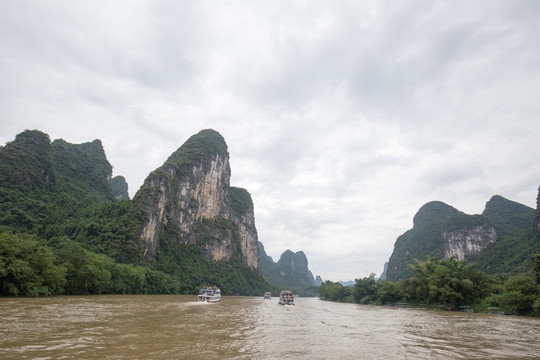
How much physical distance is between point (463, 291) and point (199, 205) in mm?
76793

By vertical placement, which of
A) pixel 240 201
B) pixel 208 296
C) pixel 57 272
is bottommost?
pixel 208 296

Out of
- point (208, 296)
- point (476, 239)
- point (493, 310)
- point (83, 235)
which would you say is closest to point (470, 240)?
point (476, 239)

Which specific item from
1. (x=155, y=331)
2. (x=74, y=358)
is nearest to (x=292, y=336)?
(x=155, y=331)

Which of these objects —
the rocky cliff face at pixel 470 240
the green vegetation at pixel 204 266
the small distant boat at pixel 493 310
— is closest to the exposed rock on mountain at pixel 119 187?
the green vegetation at pixel 204 266

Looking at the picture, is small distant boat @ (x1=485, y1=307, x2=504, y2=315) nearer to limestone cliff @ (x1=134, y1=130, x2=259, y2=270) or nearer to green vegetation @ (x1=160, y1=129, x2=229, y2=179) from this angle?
limestone cliff @ (x1=134, y1=130, x2=259, y2=270)

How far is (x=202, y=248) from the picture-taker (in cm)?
8994

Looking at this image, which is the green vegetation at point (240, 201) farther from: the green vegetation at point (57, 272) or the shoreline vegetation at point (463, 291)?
the shoreline vegetation at point (463, 291)

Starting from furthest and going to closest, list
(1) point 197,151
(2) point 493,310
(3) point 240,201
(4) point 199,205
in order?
(3) point 240,201 → (1) point 197,151 → (4) point 199,205 → (2) point 493,310

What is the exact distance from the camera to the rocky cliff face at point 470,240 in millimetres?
90312

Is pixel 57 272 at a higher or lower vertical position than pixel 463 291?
lower

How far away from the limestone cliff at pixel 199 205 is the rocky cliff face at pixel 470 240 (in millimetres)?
74957

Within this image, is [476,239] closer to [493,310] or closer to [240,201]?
[493,310]

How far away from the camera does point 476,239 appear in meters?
91.4

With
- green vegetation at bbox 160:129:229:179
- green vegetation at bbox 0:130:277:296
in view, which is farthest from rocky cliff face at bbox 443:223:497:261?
green vegetation at bbox 160:129:229:179
